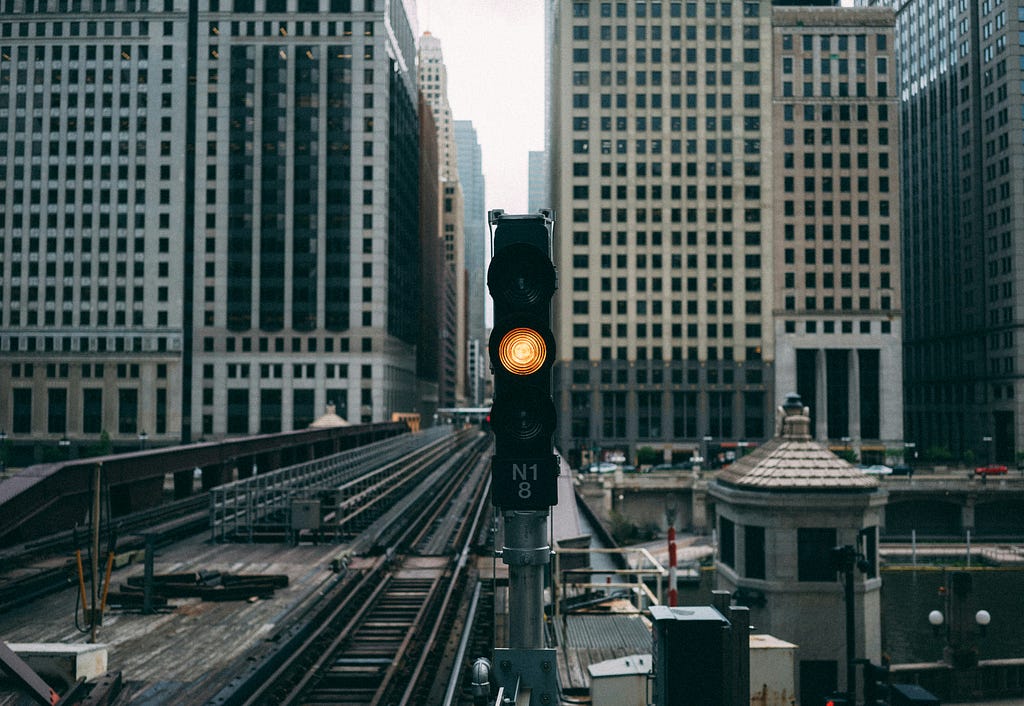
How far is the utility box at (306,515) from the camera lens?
35.6 meters

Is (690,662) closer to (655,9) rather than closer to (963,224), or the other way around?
(655,9)

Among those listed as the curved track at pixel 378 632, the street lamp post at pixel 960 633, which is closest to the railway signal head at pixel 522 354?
the curved track at pixel 378 632

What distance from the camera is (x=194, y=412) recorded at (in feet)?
381

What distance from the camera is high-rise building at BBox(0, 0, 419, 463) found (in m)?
116

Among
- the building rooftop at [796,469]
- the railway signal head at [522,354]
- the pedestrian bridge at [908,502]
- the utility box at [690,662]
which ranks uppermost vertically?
the railway signal head at [522,354]

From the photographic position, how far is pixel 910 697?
539 inches

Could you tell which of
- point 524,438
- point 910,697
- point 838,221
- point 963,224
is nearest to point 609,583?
point 910,697

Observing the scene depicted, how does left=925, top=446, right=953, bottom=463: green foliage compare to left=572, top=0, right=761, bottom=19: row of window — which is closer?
left=925, top=446, right=953, bottom=463: green foliage

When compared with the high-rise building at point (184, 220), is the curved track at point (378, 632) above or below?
below

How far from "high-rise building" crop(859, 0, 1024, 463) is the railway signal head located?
12343cm

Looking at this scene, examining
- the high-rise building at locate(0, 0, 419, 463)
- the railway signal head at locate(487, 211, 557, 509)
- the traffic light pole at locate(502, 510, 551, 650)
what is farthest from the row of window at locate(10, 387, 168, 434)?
the traffic light pole at locate(502, 510, 551, 650)

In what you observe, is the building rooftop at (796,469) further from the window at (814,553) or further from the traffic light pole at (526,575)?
the traffic light pole at (526,575)

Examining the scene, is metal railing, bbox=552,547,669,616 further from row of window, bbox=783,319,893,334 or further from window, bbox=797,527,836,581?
row of window, bbox=783,319,893,334

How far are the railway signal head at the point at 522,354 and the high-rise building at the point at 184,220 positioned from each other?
4390 inches
